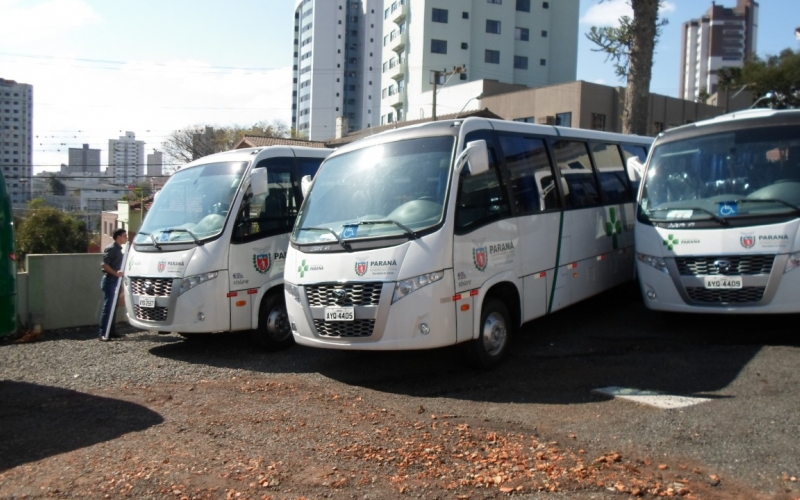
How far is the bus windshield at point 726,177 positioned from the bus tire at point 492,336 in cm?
260

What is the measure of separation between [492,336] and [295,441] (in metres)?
2.94

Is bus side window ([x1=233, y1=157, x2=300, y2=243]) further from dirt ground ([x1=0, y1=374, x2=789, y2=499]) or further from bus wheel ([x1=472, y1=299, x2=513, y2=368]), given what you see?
bus wheel ([x1=472, y1=299, x2=513, y2=368])

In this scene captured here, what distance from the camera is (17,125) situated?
6725cm

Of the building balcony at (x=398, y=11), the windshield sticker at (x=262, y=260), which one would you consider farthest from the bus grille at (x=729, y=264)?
the building balcony at (x=398, y=11)

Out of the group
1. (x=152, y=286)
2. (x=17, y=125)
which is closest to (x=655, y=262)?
(x=152, y=286)

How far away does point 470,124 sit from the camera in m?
8.07

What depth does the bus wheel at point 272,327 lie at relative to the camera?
31.6 feet

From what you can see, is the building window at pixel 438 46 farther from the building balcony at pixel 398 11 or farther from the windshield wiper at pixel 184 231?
the windshield wiper at pixel 184 231

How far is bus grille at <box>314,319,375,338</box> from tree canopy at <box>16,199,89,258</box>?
4285 centimetres

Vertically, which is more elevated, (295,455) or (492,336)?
(492,336)

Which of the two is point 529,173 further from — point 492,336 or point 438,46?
point 438,46

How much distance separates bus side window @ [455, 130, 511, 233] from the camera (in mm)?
7551

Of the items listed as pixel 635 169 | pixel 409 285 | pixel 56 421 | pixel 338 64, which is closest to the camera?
pixel 56 421

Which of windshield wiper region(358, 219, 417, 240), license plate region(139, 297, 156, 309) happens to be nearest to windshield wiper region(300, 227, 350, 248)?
windshield wiper region(358, 219, 417, 240)
